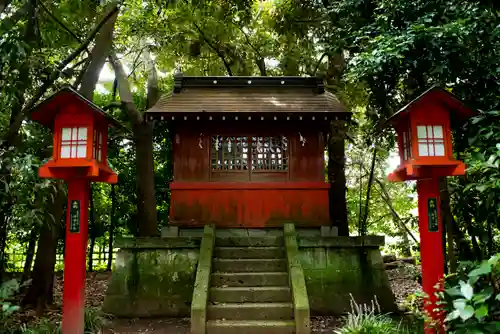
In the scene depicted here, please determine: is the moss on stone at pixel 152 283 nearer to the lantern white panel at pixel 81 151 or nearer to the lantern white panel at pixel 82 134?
the lantern white panel at pixel 81 151

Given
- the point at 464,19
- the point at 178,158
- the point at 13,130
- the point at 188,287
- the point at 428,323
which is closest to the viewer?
the point at 428,323

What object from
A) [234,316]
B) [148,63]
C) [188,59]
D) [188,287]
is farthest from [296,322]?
[188,59]

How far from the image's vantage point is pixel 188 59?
14.1 metres

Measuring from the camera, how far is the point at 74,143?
5734 mm

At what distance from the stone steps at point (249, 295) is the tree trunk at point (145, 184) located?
16.2ft

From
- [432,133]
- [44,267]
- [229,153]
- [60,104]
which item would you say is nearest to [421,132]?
[432,133]

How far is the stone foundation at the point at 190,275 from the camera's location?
25.6ft

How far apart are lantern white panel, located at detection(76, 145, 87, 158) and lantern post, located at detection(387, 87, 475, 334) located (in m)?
4.32

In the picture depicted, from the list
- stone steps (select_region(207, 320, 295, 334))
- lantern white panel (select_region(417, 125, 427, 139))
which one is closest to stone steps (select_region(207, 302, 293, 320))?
stone steps (select_region(207, 320, 295, 334))

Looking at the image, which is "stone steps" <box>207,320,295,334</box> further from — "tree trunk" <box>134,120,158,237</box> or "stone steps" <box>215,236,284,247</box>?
"tree trunk" <box>134,120,158,237</box>

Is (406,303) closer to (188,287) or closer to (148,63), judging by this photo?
(188,287)

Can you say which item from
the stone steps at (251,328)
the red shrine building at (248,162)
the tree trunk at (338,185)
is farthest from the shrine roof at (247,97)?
the stone steps at (251,328)

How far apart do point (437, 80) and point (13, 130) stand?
6.64m

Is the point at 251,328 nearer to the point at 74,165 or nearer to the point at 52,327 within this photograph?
the point at 52,327
